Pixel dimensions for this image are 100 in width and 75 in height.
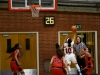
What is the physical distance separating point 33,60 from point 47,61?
792mm

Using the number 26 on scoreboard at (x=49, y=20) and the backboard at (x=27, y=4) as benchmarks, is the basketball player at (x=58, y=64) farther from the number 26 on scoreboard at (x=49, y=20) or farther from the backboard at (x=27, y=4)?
the number 26 on scoreboard at (x=49, y=20)

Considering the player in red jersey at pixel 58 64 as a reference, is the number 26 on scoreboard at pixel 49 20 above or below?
above

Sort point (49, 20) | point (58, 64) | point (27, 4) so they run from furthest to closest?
point (49, 20)
point (27, 4)
point (58, 64)

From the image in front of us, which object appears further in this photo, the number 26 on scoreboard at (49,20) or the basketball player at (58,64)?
the number 26 on scoreboard at (49,20)

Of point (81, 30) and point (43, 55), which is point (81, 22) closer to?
point (81, 30)

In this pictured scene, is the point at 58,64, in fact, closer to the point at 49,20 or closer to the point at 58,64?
the point at 58,64

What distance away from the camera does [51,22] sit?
52.6 ft

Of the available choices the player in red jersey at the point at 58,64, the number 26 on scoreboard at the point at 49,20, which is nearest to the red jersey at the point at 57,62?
the player in red jersey at the point at 58,64

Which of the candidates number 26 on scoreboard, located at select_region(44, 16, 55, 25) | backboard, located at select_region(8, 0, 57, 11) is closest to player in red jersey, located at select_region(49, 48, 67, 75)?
backboard, located at select_region(8, 0, 57, 11)

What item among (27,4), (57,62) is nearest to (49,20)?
(27,4)

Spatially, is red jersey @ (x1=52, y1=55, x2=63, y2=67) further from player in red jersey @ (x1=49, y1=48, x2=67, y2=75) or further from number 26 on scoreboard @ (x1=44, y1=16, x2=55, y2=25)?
number 26 on scoreboard @ (x1=44, y1=16, x2=55, y2=25)

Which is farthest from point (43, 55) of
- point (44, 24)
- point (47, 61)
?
point (44, 24)

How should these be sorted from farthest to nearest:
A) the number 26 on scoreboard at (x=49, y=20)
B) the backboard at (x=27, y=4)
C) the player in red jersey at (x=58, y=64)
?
the number 26 on scoreboard at (x=49, y=20) < the backboard at (x=27, y=4) < the player in red jersey at (x=58, y=64)

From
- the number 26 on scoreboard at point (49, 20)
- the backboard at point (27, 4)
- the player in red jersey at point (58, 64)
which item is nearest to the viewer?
the player in red jersey at point (58, 64)
